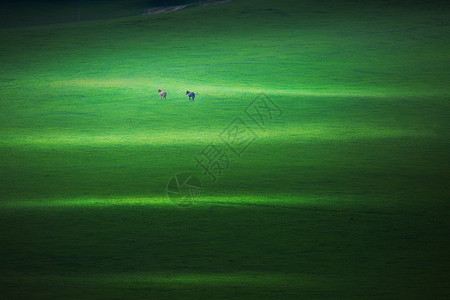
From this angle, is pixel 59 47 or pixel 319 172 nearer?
pixel 319 172

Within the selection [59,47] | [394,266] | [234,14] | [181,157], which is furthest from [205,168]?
[234,14]

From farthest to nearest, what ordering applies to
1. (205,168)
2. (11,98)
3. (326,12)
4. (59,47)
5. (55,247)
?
(326,12) < (59,47) < (11,98) < (205,168) < (55,247)

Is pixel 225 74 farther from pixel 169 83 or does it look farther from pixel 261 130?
pixel 261 130

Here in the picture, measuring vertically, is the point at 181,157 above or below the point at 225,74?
below

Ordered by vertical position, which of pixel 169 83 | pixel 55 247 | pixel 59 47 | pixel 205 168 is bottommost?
pixel 55 247

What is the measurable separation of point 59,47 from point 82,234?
13.9 m

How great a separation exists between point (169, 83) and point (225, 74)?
1.61m

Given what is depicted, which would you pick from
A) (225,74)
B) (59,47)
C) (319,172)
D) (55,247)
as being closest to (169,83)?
(225,74)

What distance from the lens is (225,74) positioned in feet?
58.1

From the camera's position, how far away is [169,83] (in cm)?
1683

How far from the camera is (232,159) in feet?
37.2

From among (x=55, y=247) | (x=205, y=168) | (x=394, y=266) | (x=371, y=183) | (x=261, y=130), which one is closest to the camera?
(x=394, y=266)

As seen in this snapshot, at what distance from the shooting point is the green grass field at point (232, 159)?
7117 mm

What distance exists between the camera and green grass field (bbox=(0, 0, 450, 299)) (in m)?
7.12
